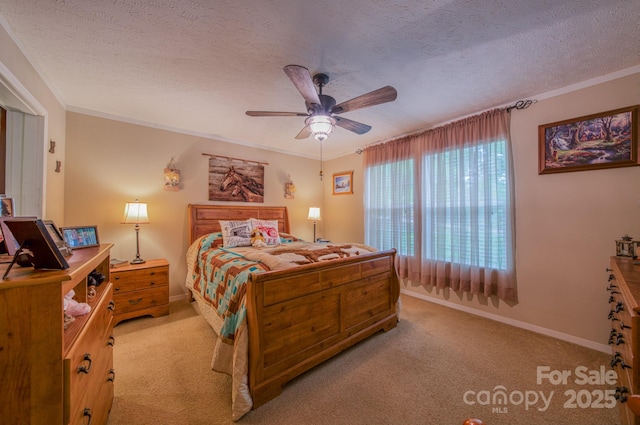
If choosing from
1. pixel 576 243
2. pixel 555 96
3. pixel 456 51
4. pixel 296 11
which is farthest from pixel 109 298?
pixel 555 96

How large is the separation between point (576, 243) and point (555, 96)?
150 centimetres

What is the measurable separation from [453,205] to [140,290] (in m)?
3.98

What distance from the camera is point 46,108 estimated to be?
2.23 metres

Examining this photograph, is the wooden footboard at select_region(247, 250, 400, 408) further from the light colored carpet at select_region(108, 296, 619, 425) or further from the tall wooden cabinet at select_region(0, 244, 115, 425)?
the tall wooden cabinet at select_region(0, 244, 115, 425)

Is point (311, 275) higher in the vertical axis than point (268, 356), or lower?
higher

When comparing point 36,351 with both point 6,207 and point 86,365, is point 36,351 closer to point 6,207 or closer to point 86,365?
point 86,365

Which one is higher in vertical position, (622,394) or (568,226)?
(568,226)

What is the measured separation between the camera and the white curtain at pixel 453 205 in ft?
9.05

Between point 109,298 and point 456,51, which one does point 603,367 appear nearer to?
point 456,51

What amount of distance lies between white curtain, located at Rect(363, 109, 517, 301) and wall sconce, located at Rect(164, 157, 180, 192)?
3.09 m

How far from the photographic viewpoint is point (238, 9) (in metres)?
1.48

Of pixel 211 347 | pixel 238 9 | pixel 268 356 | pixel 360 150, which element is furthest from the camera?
pixel 360 150

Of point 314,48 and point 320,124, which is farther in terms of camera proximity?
point 320,124

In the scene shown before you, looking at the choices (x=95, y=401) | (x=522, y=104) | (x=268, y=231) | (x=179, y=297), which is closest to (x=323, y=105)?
(x=268, y=231)
